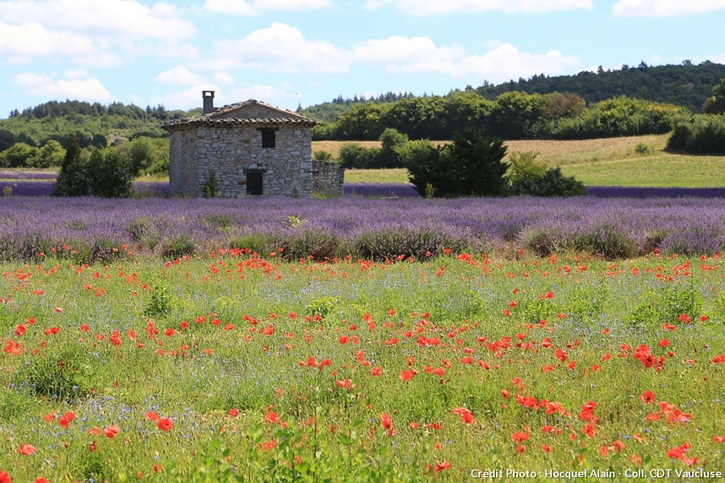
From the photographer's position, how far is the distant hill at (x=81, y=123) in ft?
278

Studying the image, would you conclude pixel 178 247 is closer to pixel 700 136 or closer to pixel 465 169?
pixel 465 169

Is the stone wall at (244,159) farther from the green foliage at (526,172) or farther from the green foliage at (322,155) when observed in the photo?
the green foliage at (322,155)

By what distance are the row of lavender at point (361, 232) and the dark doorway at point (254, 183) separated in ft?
41.8

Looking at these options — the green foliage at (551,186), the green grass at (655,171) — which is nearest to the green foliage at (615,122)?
the green grass at (655,171)

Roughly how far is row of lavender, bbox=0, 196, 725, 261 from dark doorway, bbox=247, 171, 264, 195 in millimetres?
12746

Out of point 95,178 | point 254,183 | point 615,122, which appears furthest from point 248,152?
point 615,122

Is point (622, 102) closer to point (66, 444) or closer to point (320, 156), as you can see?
point (320, 156)

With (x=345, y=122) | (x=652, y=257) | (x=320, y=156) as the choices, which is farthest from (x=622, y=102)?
(x=652, y=257)

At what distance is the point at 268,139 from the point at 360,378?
22196mm

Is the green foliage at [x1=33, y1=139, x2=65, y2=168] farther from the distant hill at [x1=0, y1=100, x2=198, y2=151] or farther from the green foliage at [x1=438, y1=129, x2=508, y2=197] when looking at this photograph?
the green foliage at [x1=438, y1=129, x2=508, y2=197]

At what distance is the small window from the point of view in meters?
25.3

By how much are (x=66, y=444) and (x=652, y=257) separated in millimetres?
8577

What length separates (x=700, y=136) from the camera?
53438 mm

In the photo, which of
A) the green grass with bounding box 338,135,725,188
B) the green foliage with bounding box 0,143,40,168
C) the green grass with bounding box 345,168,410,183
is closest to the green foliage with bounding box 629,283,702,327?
the green grass with bounding box 338,135,725,188
